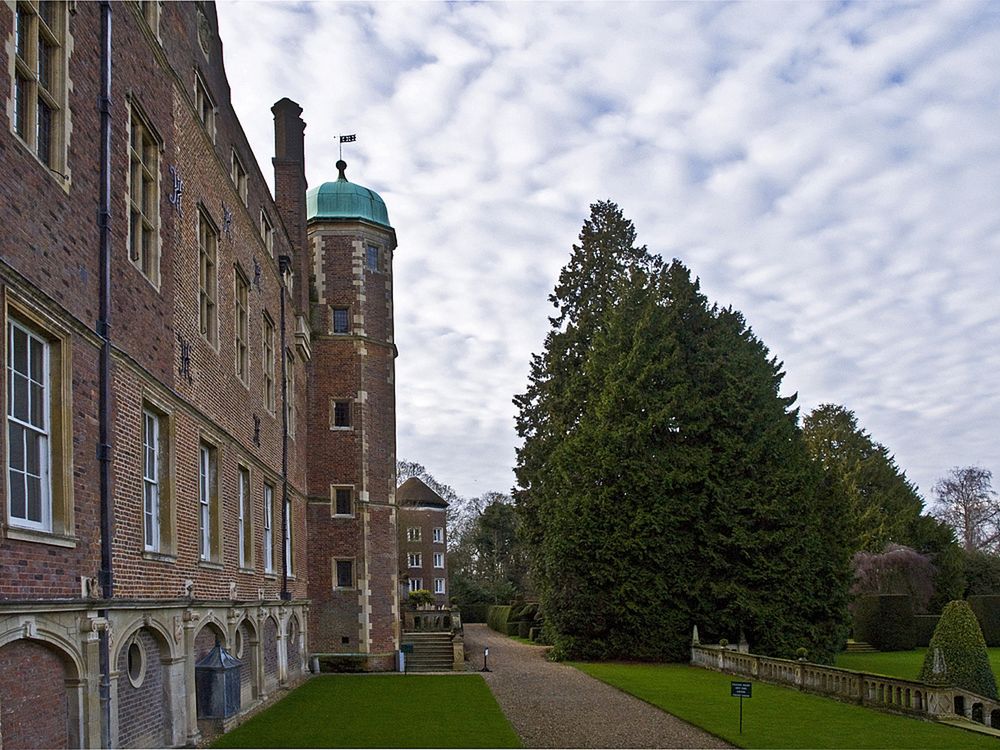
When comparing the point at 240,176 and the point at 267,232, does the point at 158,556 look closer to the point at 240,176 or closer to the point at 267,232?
the point at 240,176

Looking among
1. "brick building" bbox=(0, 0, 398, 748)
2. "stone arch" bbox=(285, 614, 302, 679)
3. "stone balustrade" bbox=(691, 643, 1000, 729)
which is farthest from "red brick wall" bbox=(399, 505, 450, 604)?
"stone balustrade" bbox=(691, 643, 1000, 729)

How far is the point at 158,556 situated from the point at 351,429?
58.0ft

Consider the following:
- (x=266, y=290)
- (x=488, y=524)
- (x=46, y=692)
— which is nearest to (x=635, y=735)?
(x=46, y=692)

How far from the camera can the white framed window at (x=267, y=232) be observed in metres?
21.6

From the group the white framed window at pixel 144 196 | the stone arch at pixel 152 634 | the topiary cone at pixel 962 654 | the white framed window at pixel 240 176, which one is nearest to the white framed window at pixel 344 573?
the white framed window at pixel 240 176

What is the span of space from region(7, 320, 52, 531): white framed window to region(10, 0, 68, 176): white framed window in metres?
1.63

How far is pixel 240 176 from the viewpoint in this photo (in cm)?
1955

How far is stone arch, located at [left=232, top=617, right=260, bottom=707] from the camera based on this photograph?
17438 mm

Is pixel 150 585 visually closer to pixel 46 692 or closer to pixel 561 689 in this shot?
pixel 46 692

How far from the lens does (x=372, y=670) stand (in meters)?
28.4

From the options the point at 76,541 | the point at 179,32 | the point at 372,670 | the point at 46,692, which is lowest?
the point at 372,670

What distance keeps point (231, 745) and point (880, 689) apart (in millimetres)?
11822

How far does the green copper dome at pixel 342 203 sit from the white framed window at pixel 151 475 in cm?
1864

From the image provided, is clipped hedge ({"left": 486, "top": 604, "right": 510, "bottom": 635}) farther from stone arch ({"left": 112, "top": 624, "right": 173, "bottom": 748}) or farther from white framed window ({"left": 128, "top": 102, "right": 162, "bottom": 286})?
white framed window ({"left": 128, "top": 102, "right": 162, "bottom": 286})
